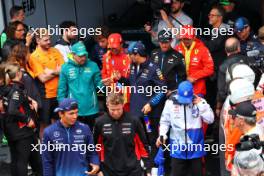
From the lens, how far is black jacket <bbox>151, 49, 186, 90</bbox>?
7262mm

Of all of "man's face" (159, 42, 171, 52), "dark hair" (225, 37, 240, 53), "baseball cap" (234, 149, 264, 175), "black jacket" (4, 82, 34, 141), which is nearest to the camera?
"baseball cap" (234, 149, 264, 175)

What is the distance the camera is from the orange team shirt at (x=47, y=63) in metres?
7.65

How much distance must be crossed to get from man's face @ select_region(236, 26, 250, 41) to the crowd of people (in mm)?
16

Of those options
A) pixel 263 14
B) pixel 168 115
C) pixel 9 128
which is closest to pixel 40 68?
pixel 9 128

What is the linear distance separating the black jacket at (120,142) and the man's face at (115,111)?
4 centimetres

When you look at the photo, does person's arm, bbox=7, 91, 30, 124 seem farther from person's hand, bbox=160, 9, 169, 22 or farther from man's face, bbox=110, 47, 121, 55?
person's hand, bbox=160, 9, 169, 22

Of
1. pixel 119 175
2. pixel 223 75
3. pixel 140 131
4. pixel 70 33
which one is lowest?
pixel 119 175

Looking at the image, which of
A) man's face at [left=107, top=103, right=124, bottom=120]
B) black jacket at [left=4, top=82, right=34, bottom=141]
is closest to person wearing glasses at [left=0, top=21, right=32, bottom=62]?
black jacket at [left=4, top=82, right=34, bottom=141]

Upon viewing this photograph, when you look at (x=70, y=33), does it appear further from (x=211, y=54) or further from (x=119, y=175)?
(x=119, y=175)

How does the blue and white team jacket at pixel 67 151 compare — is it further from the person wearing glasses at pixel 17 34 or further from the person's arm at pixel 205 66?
the person wearing glasses at pixel 17 34

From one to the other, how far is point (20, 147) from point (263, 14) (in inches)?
193

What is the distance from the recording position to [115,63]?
758 centimetres

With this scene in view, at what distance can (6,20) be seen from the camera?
966 centimetres

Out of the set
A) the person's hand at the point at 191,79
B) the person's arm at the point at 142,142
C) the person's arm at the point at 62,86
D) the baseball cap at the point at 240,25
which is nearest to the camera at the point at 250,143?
the person's arm at the point at 142,142
